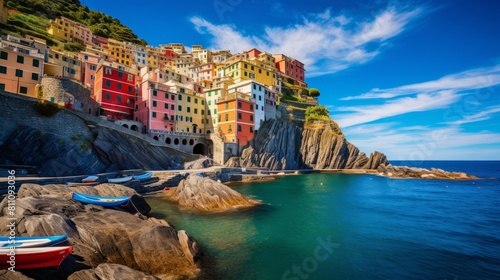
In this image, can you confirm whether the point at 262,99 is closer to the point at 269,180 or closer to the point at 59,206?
the point at 269,180

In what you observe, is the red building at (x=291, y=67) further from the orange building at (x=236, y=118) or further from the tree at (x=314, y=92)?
the orange building at (x=236, y=118)

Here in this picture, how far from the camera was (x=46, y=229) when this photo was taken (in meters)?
11.6

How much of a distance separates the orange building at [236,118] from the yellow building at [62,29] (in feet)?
241

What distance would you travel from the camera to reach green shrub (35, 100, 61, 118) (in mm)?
32491

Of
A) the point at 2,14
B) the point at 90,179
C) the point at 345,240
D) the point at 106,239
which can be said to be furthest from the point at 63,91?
the point at 2,14

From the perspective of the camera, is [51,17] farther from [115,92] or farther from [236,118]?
[236,118]

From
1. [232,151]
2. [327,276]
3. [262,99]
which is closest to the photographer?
[327,276]

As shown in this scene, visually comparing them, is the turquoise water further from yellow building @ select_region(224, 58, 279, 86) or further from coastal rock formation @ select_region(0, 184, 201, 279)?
yellow building @ select_region(224, 58, 279, 86)

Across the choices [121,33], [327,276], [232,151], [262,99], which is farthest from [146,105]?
[121,33]

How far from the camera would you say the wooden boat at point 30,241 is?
31.7 feet

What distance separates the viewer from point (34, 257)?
31.4 feet

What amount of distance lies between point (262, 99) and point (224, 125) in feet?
50.4

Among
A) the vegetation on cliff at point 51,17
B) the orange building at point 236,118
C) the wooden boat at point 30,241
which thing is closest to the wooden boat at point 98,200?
the wooden boat at point 30,241

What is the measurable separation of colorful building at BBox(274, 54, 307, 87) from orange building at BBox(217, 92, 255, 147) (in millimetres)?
44123
